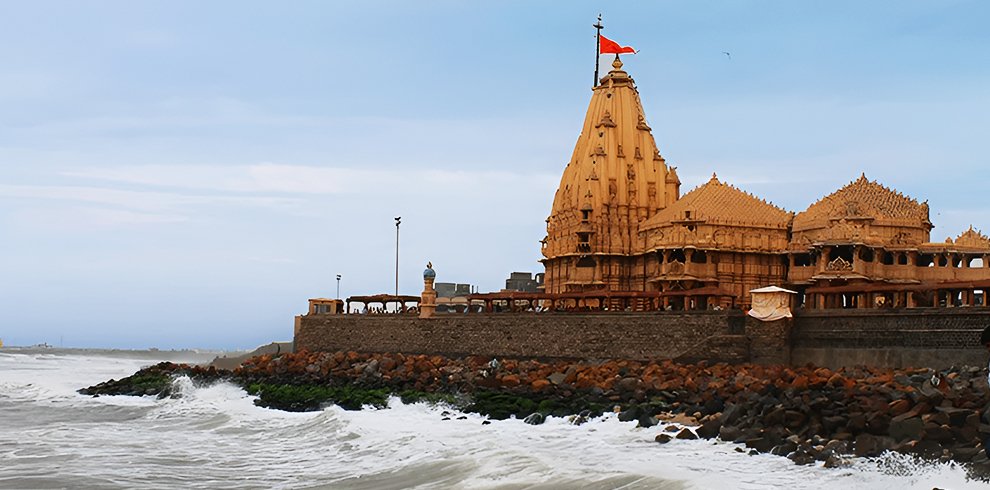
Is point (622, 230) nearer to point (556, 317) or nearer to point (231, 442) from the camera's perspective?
point (556, 317)

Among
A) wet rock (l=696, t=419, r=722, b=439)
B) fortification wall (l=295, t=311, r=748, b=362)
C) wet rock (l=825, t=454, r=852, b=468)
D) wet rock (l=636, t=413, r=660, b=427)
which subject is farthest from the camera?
fortification wall (l=295, t=311, r=748, b=362)

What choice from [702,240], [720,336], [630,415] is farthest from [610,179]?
[630,415]

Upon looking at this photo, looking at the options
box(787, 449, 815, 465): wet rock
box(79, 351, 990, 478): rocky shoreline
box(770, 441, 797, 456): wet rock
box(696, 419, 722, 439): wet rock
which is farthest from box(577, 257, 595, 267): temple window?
box(787, 449, 815, 465): wet rock

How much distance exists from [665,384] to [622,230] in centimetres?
2549

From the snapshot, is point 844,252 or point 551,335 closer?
point 551,335

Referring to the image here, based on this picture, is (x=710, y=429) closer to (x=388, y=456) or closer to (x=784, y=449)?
(x=784, y=449)

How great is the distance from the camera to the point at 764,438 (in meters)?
21.7

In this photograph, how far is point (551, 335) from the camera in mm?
42750

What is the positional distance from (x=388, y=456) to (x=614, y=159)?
34.6 metres

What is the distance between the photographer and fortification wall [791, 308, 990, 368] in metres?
31.5

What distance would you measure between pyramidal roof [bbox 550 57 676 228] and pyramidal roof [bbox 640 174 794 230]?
288cm

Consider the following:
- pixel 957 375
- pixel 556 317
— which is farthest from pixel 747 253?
pixel 957 375

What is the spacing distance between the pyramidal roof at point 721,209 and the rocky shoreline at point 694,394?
13.8m

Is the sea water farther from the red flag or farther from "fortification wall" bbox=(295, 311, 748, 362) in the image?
the red flag
